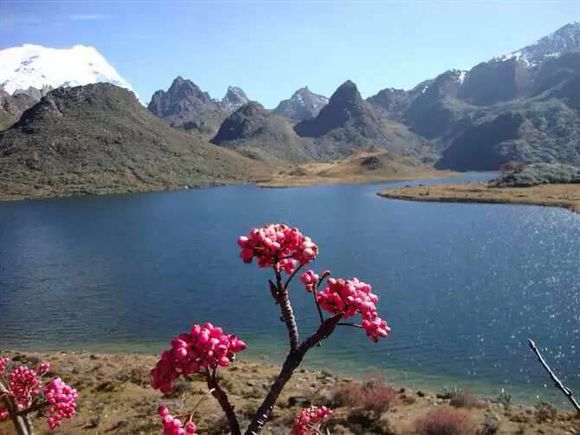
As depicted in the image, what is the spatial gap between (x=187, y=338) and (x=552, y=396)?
26.9 m

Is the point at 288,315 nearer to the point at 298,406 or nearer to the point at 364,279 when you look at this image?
the point at 298,406

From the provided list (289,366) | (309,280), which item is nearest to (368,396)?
(309,280)

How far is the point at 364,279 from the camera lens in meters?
50.4

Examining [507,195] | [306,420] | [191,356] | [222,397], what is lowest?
[507,195]

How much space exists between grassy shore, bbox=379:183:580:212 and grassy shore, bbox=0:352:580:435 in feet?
281

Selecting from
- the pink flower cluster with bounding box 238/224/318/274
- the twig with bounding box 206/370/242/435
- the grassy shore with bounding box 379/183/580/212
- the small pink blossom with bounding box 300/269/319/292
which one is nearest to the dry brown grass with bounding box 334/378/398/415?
the small pink blossom with bounding box 300/269/319/292

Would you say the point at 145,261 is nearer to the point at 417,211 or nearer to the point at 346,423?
the point at 346,423

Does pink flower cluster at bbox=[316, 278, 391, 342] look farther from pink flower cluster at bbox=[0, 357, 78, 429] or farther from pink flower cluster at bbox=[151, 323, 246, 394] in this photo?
pink flower cluster at bbox=[0, 357, 78, 429]

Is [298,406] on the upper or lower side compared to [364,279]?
upper

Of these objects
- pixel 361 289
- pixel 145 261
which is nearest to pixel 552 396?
pixel 361 289

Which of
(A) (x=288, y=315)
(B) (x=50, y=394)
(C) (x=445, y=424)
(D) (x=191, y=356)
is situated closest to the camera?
(D) (x=191, y=356)

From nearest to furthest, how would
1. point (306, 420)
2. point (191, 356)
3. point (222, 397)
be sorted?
1. point (191, 356)
2. point (222, 397)
3. point (306, 420)

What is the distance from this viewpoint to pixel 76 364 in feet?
92.9

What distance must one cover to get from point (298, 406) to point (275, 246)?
19.0 metres
